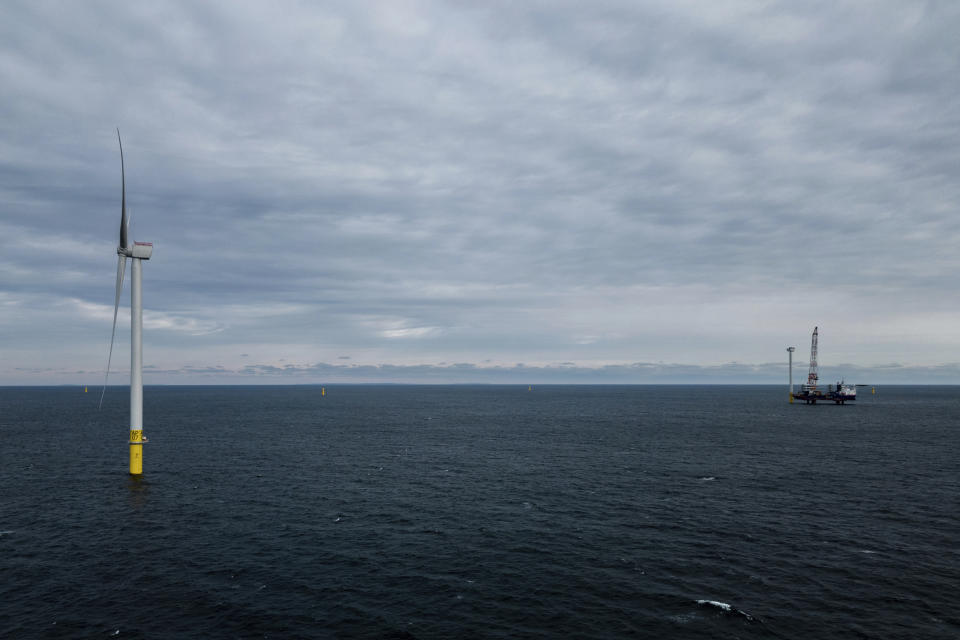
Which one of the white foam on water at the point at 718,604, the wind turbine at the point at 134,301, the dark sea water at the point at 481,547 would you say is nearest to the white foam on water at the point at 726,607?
the white foam on water at the point at 718,604

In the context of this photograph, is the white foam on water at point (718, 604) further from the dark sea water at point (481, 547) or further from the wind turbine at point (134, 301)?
the wind turbine at point (134, 301)

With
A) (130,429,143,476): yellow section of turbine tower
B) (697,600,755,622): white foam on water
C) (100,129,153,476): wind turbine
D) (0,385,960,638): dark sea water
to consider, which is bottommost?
(0,385,960,638): dark sea water

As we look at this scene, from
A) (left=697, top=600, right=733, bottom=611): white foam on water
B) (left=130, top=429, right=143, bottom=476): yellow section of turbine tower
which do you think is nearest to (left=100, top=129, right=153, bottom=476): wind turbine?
(left=130, top=429, right=143, bottom=476): yellow section of turbine tower

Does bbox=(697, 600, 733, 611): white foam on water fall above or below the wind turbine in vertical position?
below

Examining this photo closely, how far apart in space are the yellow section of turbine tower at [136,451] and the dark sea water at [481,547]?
90.0 inches

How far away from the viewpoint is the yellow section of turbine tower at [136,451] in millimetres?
95188

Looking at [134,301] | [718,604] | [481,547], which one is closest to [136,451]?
[134,301]

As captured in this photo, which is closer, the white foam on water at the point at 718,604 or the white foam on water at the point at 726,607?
the white foam on water at the point at 726,607

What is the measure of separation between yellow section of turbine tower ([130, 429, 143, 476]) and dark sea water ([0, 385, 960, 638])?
228cm

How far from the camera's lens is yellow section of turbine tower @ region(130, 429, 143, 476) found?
95.2m

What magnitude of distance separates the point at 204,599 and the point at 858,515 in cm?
7980

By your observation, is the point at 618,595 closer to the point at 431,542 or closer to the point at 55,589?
the point at 431,542

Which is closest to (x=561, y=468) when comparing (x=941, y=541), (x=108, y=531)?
(x=941, y=541)

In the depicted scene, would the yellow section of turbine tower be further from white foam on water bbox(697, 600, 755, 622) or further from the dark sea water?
white foam on water bbox(697, 600, 755, 622)
